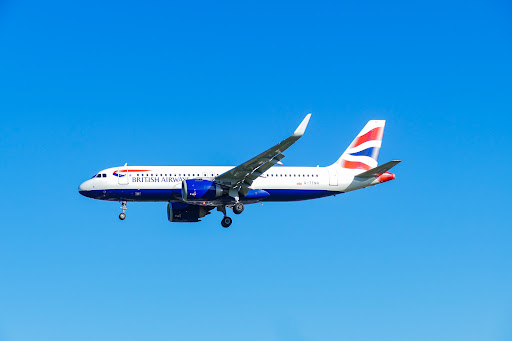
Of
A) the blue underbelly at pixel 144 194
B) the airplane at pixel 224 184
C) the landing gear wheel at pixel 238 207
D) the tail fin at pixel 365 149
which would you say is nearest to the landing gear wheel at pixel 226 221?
the airplane at pixel 224 184

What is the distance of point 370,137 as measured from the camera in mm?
72875

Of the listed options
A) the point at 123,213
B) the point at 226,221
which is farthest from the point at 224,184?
the point at 123,213

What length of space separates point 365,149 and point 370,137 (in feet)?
5.19

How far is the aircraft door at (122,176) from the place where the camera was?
64.4 m

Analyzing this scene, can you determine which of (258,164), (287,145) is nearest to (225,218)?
(258,164)

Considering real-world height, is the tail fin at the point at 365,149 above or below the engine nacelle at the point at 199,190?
above

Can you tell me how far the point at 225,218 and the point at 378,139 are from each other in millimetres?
16439

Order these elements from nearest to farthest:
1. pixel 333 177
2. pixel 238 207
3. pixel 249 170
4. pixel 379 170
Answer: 1. pixel 249 170
2. pixel 238 207
3. pixel 379 170
4. pixel 333 177

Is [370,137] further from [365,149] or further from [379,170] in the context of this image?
[379,170]

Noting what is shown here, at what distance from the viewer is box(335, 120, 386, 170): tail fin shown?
70500 millimetres

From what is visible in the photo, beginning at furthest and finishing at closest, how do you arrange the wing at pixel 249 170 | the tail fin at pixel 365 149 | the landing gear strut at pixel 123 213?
the tail fin at pixel 365 149
the landing gear strut at pixel 123 213
the wing at pixel 249 170

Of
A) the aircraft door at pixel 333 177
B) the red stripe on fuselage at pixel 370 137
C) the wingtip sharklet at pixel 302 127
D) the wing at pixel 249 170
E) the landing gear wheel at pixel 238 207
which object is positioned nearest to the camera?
the wingtip sharklet at pixel 302 127

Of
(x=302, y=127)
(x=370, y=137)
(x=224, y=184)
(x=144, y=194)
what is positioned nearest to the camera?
(x=302, y=127)

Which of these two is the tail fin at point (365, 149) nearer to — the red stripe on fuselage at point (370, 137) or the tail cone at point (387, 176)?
the red stripe on fuselage at point (370, 137)
